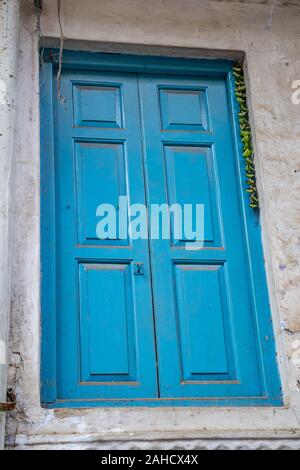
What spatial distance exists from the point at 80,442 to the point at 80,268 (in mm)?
1059

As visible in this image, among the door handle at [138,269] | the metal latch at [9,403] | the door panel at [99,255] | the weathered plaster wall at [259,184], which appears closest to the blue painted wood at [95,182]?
the door panel at [99,255]

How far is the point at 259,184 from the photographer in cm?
513

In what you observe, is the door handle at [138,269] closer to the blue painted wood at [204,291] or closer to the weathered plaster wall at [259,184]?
the blue painted wood at [204,291]

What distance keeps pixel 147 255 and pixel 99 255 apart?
0.29 metres

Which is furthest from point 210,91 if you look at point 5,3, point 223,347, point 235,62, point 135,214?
point 223,347

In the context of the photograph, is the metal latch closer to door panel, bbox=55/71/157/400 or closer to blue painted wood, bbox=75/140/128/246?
door panel, bbox=55/71/157/400

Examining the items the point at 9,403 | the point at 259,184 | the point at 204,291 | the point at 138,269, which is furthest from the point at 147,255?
the point at 9,403

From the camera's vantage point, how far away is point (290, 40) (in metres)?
5.63

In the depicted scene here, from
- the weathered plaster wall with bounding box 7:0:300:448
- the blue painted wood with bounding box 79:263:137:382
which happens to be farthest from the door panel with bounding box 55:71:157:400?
the weathered plaster wall with bounding box 7:0:300:448

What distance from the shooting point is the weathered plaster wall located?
4.32 meters

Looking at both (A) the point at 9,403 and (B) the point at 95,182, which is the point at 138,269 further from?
(A) the point at 9,403

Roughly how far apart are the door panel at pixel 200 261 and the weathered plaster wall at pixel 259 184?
19 cm

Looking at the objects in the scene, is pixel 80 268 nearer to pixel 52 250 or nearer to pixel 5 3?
pixel 52 250

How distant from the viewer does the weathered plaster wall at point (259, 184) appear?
432 cm
